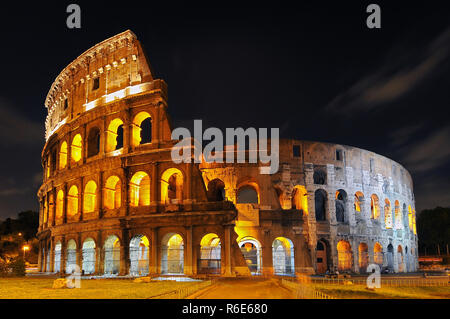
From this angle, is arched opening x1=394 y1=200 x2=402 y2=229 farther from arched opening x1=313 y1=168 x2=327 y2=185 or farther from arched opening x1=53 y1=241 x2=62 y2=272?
arched opening x1=53 y1=241 x2=62 y2=272

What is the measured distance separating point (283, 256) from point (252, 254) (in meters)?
2.62

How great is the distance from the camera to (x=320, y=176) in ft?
111

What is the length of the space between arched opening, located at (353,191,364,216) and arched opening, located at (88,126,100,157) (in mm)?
21473

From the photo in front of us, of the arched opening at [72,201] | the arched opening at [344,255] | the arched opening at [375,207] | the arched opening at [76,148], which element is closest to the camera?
the arched opening at [72,201]

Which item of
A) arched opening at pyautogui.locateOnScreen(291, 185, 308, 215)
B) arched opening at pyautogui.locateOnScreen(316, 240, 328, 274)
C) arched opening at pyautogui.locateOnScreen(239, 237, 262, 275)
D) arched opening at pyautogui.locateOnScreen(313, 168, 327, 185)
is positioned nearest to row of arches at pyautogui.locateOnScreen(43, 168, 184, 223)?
arched opening at pyautogui.locateOnScreen(239, 237, 262, 275)

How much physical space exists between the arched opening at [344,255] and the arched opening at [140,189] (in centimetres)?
1621

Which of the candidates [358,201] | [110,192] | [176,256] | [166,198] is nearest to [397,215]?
[358,201]

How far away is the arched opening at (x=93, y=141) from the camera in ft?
102

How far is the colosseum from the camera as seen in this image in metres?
26.2

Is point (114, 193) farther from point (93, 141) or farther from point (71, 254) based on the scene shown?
point (71, 254)

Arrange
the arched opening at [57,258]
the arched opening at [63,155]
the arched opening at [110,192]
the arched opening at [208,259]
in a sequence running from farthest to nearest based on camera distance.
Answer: the arched opening at [63,155], the arched opening at [57,258], the arched opening at [110,192], the arched opening at [208,259]

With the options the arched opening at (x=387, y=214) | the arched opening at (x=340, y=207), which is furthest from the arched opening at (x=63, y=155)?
the arched opening at (x=387, y=214)

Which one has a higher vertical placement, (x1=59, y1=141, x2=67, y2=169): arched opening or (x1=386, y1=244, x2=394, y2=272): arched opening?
(x1=59, y1=141, x2=67, y2=169): arched opening

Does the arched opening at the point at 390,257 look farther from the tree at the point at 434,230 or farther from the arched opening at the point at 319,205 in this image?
the tree at the point at 434,230
